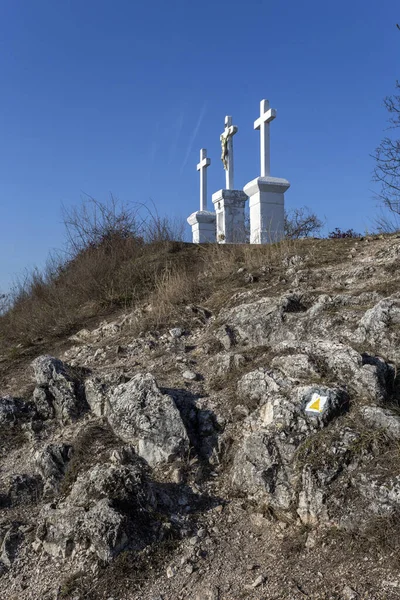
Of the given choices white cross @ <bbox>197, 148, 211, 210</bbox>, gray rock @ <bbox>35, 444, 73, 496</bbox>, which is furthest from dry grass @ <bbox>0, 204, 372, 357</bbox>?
white cross @ <bbox>197, 148, 211, 210</bbox>

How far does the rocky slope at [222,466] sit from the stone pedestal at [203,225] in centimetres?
882

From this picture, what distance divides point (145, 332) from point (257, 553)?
10.1ft

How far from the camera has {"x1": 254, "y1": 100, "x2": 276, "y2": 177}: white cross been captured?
1066 cm

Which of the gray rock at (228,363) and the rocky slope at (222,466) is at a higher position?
the gray rock at (228,363)

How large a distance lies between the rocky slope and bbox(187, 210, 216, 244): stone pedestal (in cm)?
882

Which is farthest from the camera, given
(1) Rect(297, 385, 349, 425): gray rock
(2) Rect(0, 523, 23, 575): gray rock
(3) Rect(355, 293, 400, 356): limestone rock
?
(3) Rect(355, 293, 400, 356): limestone rock

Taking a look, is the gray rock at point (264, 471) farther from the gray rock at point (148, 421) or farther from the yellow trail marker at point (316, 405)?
the gray rock at point (148, 421)

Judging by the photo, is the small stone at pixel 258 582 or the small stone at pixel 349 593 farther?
the small stone at pixel 258 582

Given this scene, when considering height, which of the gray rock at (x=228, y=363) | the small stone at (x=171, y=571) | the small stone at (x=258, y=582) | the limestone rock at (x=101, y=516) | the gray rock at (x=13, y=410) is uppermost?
the gray rock at (x=228, y=363)

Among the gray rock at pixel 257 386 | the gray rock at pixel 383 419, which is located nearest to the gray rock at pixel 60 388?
the gray rock at pixel 257 386

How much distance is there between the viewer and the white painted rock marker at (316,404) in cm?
337

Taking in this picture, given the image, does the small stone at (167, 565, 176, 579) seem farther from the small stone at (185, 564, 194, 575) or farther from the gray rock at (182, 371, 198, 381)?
the gray rock at (182, 371, 198, 381)

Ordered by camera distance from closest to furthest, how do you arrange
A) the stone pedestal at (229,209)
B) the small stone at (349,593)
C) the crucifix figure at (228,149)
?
1. the small stone at (349,593)
2. the stone pedestal at (229,209)
3. the crucifix figure at (228,149)

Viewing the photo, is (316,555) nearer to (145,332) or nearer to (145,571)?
(145,571)
